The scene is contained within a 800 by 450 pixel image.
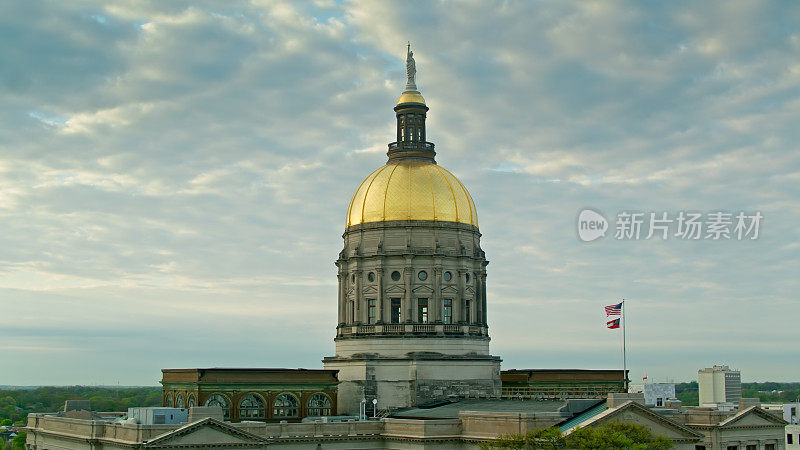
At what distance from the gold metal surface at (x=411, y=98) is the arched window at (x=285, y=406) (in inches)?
1179

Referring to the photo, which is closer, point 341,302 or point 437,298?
point 437,298

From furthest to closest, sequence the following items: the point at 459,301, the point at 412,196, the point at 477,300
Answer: the point at 477,300
the point at 412,196
the point at 459,301

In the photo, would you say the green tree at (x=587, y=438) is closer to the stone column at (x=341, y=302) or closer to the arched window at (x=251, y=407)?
the arched window at (x=251, y=407)

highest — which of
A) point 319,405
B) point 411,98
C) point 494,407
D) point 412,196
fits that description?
point 411,98

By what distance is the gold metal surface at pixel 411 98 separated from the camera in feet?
305

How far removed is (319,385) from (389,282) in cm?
1105

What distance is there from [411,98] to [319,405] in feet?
98.1

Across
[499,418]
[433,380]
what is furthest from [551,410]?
[433,380]

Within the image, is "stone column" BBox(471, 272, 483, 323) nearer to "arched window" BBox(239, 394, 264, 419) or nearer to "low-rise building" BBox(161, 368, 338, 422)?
"low-rise building" BBox(161, 368, 338, 422)

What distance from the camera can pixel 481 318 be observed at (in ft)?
295

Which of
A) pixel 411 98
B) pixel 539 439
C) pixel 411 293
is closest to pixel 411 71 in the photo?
pixel 411 98

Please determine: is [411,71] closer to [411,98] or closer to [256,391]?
[411,98]

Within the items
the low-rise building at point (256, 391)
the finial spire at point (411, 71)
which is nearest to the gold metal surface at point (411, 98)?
the finial spire at point (411, 71)

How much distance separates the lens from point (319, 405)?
271ft
